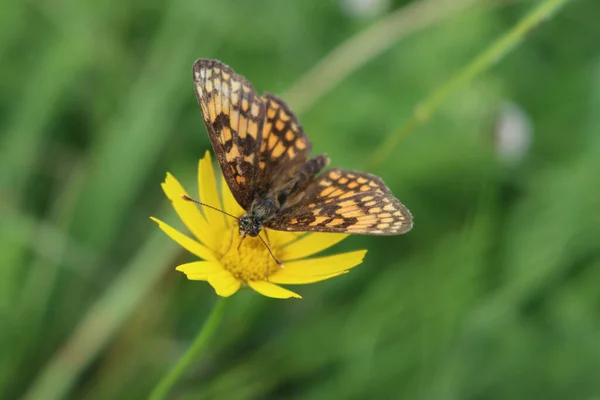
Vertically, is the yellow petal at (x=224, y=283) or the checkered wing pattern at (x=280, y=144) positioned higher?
the checkered wing pattern at (x=280, y=144)

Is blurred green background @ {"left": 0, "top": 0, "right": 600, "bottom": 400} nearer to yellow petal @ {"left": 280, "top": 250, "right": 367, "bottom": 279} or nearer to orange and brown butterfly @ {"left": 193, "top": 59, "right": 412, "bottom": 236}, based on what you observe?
orange and brown butterfly @ {"left": 193, "top": 59, "right": 412, "bottom": 236}

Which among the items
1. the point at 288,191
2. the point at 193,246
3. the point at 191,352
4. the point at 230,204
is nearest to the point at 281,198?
the point at 288,191

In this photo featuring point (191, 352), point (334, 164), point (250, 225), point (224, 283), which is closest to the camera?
point (191, 352)

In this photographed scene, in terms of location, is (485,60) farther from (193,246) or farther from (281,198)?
(193,246)

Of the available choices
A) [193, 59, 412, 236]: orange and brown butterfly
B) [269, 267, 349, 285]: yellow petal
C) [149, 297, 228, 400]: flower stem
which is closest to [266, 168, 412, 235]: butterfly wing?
[193, 59, 412, 236]: orange and brown butterfly

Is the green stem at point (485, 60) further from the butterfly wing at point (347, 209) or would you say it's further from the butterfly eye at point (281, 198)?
the butterfly eye at point (281, 198)

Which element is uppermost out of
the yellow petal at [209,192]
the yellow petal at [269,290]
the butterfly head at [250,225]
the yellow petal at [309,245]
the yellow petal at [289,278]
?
the yellow petal at [209,192]

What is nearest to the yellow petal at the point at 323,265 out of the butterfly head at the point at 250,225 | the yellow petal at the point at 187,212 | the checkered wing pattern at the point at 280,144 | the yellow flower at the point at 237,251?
the yellow flower at the point at 237,251
